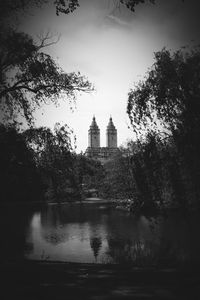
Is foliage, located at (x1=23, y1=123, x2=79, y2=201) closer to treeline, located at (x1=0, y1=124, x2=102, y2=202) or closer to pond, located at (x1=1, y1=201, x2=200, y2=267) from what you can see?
treeline, located at (x1=0, y1=124, x2=102, y2=202)

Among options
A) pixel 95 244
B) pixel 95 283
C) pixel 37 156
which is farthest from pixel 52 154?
pixel 95 244

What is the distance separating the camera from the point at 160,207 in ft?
54.6

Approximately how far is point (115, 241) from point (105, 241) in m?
0.94

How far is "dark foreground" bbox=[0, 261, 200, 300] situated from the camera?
5523 millimetres

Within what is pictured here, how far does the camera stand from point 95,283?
631cm

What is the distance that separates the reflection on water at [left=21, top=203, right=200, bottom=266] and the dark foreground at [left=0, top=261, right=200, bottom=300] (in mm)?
9284

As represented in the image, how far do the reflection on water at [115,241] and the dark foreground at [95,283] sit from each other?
9284 mm

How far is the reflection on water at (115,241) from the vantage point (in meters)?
19.1

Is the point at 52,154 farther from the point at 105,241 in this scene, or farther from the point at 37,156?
the point at 105,241

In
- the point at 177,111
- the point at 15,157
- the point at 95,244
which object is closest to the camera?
the point at 15,157

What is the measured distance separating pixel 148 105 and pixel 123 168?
119 ft

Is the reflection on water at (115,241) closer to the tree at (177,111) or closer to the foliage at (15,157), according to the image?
Result: the tree at (177,111)

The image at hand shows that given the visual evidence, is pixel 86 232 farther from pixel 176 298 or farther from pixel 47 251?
pixel 176 298

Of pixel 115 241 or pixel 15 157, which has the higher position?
pixel 15 157
